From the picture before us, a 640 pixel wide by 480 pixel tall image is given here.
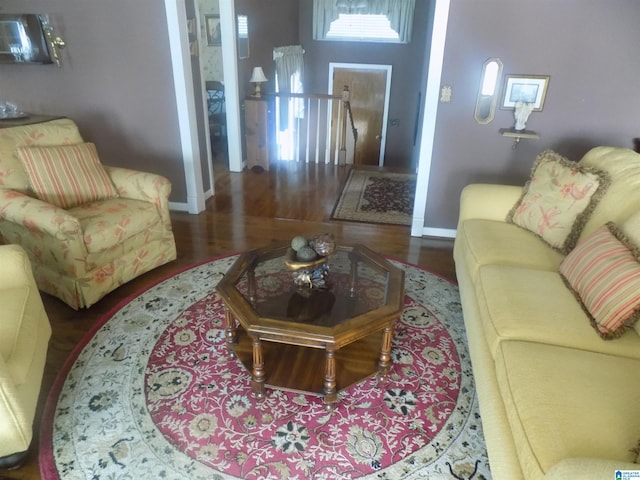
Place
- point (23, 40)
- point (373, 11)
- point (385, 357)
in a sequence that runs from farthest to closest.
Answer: point (373, 11)
point (23, 40)
point (385, 357)

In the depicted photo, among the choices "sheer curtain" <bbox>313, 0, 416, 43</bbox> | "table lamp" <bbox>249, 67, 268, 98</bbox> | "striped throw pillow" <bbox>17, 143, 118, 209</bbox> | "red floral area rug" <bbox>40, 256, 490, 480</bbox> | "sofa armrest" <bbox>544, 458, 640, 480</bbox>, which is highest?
"sheer curtain" <bbox>313, 0, 416, 43</bbox>

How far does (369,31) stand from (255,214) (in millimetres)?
5181

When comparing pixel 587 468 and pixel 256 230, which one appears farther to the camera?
pixel 256 230

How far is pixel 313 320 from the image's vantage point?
1.78m

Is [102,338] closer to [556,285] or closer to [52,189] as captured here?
[52,189]

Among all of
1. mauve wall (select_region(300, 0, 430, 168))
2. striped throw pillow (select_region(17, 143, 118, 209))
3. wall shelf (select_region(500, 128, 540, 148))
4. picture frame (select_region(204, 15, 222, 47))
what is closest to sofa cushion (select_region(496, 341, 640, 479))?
wall shelf (select_region(500, 128, 540, 148))

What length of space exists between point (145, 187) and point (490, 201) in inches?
86.5

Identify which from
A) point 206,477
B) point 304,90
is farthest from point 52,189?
point 304,90

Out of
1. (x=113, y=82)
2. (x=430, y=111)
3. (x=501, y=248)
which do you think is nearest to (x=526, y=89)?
(x=430, y=111)

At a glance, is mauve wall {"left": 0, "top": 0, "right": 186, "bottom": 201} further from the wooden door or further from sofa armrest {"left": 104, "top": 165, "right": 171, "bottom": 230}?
the wooden door

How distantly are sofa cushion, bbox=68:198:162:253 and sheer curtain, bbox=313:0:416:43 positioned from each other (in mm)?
5932

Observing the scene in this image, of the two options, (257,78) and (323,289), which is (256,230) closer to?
(323,289)

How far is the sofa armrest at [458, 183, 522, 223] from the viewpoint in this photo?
2.59 meters

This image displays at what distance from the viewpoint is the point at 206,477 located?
1566 mm
